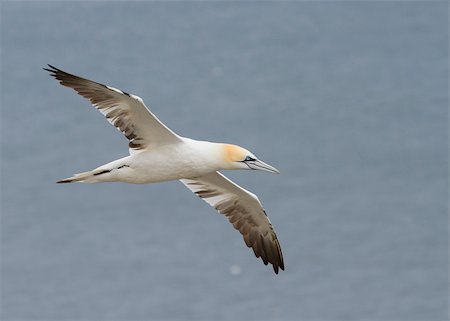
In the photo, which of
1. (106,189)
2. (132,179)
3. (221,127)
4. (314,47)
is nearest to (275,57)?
(314,47)

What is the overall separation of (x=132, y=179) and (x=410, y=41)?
25.4 meters

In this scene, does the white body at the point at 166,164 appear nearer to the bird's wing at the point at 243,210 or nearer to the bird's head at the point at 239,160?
the bird's head at the point at 239,160

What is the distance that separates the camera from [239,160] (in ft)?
43.0

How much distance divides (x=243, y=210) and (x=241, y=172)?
18.3m

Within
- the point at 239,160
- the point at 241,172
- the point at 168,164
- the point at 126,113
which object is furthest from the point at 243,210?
the point at 241,172

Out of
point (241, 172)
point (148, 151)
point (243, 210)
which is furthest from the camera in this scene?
point (241, 172)

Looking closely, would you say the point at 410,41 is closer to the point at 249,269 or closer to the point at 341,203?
Result: the point at 341,203

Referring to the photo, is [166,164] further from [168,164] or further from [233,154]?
[233,154]

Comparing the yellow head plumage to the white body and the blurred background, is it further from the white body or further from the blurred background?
the blurred background

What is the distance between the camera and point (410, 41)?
37.5 metres

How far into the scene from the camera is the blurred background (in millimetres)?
31391

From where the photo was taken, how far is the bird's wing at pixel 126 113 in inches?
498

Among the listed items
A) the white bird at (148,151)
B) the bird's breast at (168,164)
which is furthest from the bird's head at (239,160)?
the bird's breast at (168,164)

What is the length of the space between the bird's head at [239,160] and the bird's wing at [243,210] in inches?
39.6
